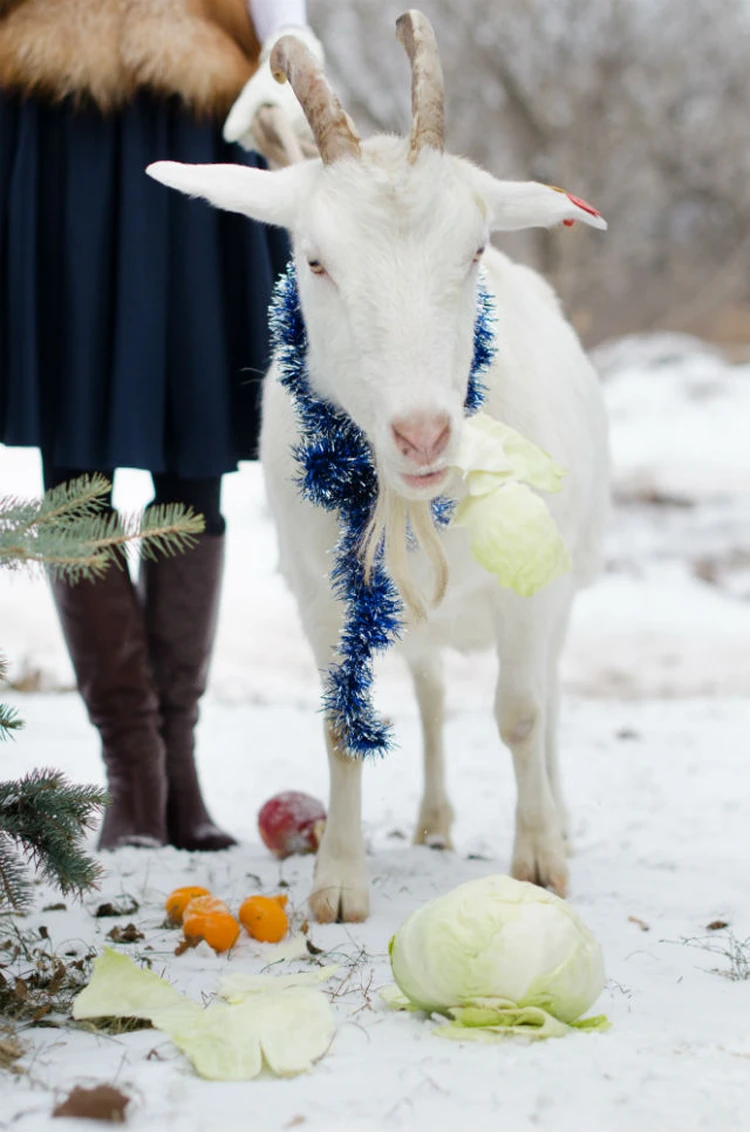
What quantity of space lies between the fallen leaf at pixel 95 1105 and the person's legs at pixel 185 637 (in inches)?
78.2

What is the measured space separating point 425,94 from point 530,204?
309 mm

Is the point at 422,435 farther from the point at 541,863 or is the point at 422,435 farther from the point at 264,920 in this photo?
the point at 541,863

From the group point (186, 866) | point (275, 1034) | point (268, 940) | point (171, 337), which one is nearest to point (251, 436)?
point (171, 337)

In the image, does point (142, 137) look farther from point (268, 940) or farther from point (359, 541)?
point (268, 940)

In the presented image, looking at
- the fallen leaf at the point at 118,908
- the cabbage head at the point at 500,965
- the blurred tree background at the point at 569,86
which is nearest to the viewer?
the cabbage head at the point at 500,965

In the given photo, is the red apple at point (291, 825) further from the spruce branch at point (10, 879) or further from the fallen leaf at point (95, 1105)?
the fallen leaf at point (95, 1105)

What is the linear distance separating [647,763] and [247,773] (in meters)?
1.47

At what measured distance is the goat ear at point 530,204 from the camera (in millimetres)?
2549

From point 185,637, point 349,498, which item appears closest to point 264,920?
point 349,498

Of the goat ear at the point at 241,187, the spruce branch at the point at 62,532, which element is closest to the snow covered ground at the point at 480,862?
the spruce branch at the point at 62,532

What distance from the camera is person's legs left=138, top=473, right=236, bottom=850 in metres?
3.62

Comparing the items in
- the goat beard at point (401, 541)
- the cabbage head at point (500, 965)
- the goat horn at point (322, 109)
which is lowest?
the cabbage head at point (500, 965)

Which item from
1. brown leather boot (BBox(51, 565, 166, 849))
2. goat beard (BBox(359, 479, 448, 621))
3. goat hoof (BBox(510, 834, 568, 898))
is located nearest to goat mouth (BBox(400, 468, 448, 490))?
goat beard (BBox(359, 479, 448, 621))

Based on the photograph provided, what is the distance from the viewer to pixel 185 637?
145 inches
